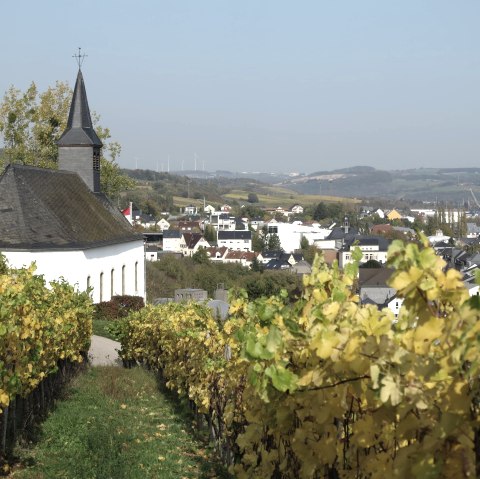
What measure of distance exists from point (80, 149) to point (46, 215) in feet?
29.5

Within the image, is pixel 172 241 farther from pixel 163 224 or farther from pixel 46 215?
pixel 46 215

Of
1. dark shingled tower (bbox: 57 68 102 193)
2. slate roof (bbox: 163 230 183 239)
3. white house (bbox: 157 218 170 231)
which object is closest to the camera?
dark shingled tower (bbox: 57 68 102 193)

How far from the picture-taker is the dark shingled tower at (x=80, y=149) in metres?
41.9

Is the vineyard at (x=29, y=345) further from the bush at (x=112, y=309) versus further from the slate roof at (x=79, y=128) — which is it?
the slate roof at (x=79, y=128)

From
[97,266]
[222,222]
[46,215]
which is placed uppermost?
[46,215]

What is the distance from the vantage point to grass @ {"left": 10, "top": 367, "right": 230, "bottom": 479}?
35.8 ft

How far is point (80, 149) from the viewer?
42.1 m

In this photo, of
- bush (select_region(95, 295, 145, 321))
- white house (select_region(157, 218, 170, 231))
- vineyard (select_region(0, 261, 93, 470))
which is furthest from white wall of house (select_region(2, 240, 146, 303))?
white house (select_region(157, 218, 170, 231))

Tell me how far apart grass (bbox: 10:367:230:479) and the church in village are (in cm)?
1210

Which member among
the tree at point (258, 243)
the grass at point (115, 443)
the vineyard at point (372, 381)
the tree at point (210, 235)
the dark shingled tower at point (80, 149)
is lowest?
the tree at point (258, 243)

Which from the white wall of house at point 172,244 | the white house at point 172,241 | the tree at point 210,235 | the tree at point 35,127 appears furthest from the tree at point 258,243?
the tree at point 35,127

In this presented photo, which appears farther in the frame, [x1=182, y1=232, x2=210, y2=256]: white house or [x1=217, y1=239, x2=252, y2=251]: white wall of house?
[x1=217, y1=239, x2=252, y2=251]: white wall of house

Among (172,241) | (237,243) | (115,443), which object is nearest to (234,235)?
(237,243)

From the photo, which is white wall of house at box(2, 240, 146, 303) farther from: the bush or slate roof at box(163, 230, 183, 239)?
slate roof at box(163, 230, 183, 239)
